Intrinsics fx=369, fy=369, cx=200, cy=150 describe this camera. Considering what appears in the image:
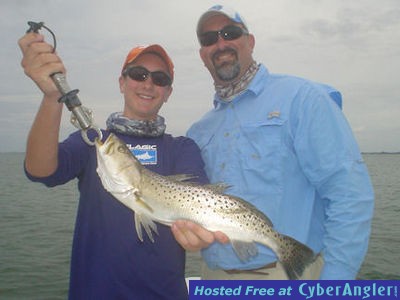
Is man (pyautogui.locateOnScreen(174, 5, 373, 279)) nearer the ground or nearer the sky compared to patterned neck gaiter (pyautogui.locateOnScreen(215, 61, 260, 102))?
nearer the ground

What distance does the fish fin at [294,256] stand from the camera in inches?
148

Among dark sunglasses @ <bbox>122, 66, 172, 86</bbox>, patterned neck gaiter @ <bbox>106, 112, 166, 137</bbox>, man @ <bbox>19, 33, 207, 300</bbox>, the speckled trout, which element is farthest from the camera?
dark sunglasses @ <bbox>122, 66, 172, 86</bbox>

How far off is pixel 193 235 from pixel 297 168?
1490 mm

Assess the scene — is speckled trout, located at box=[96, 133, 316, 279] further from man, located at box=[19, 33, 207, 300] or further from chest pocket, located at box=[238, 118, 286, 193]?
chest pocket, located at box=[238, 118, 286, 193]

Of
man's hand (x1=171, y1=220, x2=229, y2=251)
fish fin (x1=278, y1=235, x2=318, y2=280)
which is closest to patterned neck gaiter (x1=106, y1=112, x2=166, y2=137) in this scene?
man's hand (x1=171, y1=220, x2=229, y2=251)

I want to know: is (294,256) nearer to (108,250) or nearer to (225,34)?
(108,250)

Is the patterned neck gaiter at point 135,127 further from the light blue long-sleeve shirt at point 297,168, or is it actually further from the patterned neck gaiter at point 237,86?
the patterned neck gaiter at point 237,86

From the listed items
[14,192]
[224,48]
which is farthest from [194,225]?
[14,192]

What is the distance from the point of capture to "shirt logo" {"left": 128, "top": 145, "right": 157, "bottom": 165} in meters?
4.29

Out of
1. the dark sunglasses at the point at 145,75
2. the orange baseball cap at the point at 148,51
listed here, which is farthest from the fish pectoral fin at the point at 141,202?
the orange baseball cap at the point at 148,51

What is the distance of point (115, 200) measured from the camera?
13.3ft

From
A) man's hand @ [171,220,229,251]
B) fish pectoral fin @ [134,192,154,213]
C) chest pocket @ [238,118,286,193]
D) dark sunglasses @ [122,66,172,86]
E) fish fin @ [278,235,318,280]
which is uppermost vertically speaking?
dark sunglasses @ [122,66,172,86]

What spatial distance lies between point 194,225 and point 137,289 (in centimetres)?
90

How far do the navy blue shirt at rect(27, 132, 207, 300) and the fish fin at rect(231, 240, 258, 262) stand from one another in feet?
2.35
